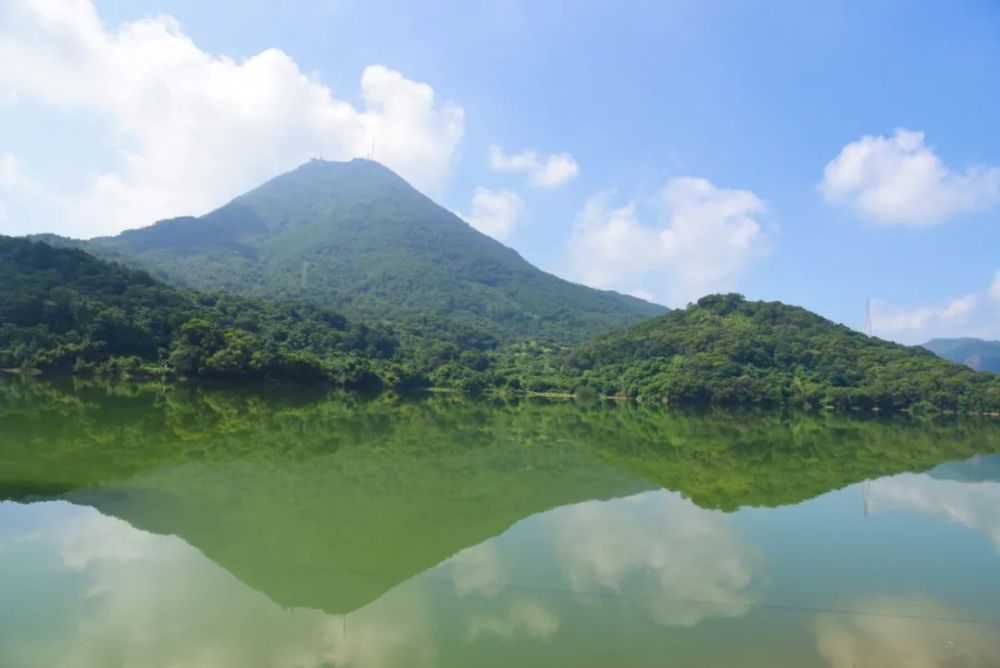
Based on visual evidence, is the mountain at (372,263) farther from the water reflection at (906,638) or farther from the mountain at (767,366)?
the water reflection at (906,638)

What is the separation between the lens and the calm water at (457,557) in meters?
4.92

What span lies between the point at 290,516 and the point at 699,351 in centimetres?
4948

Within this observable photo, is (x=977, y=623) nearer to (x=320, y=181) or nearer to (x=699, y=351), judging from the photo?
(x=699, y=351)

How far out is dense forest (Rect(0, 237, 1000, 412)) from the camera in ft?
106

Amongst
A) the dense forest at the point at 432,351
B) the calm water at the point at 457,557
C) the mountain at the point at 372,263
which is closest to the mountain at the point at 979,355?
the mountain at the point at 372,263

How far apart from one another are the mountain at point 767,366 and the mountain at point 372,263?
23598mm

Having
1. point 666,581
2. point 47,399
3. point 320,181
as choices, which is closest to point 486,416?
point 47,399

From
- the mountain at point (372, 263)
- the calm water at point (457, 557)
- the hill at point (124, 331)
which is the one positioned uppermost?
the mountain at point (372, 263)

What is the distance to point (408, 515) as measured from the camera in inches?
344

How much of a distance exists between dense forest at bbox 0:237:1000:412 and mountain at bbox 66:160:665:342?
716 inches

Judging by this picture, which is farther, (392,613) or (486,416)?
(486,416)

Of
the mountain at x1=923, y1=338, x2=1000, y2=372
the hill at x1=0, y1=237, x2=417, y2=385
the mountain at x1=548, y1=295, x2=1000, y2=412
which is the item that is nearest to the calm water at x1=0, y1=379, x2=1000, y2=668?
the hill at x1=0, y1=237, x2=417, y2=385

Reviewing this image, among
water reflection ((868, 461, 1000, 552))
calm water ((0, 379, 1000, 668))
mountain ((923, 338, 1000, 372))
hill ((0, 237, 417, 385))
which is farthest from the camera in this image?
mountain ((923, 338, 1000, 372))

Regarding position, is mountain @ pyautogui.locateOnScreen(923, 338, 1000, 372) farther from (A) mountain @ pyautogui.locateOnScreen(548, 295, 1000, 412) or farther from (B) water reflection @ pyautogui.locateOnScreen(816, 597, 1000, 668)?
(B) water reflection @ pyautogui.locateOnScreen(816, 597, 1000, 668)
